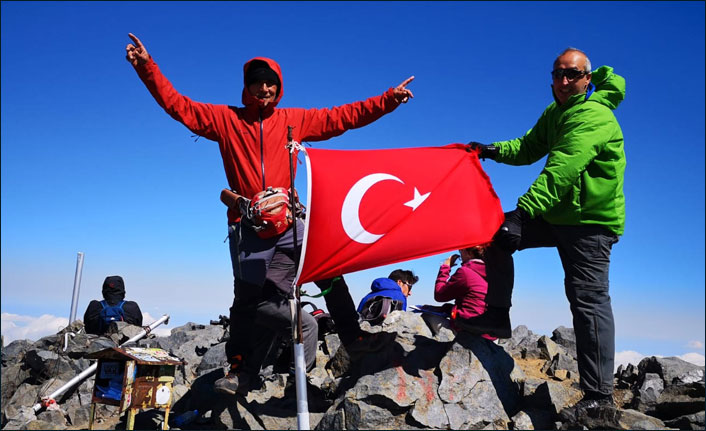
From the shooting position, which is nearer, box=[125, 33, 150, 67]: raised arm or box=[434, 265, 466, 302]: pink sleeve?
box=[125, 33, 150, 67]: raised arm

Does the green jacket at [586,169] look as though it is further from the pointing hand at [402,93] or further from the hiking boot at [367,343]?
the hiking boot at [367,343]

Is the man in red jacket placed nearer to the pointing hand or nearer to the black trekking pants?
the pointing hand

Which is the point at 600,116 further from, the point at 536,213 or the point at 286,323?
the point at 286,323

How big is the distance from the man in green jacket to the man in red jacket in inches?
64.7

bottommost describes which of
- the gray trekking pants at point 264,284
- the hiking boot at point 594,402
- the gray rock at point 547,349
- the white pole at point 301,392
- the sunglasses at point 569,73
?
the hiking boot at point 594,402

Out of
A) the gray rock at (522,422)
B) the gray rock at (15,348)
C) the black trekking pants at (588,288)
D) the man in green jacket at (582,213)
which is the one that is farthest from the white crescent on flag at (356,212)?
the gray rock at (15,348)

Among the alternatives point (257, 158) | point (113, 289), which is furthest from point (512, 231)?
point (113, 289)

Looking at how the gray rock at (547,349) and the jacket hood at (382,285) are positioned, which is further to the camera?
the jacket hood at (382,285)

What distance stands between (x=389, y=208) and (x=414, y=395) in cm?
184

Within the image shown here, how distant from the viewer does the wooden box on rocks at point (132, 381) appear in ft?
18.2

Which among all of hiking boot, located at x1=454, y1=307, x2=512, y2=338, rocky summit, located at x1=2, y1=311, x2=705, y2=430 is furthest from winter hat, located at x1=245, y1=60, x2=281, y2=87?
hiking boot, located at x1=454, y1=307, x2=512, y2=338

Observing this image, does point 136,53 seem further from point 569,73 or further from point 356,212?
point 569,73

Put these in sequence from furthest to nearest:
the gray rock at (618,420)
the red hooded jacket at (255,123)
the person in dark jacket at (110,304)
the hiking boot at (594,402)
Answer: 1. the person in dark jacket at (110,304)
2. the red hooded jacket at (255,123)
3. the hiking boot at (594,402)
4. the gray rock at (618,420)

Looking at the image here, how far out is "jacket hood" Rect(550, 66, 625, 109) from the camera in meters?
5.79
